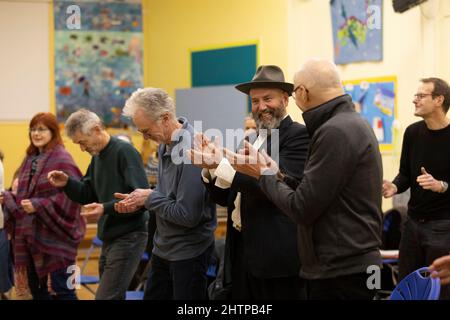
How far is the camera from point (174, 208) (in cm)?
329

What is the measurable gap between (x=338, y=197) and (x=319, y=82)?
0.44 metres

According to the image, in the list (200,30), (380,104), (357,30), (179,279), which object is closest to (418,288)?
(179,279)

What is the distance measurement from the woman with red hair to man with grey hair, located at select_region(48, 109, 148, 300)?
27.9 inches

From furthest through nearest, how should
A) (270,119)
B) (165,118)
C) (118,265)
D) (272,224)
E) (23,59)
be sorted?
(23,59) < (118,265) < (165,118) < (270,119) < (272,224)

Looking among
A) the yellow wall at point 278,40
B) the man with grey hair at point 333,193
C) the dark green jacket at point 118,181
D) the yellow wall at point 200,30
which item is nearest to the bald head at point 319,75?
the man with grey hair at point 333,193

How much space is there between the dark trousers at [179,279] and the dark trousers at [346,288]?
0.94 metres

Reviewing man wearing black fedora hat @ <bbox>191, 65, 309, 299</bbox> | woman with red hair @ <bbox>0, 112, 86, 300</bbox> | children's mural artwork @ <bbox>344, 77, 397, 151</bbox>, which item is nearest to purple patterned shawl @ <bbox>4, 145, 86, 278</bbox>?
woman with red hair @ <bbox>0, 112, 86, 300</bbox>

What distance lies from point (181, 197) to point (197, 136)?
48cm

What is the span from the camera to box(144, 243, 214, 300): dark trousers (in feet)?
10.9

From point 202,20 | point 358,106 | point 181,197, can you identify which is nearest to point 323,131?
point 181,197

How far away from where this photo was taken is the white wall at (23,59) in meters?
8.52

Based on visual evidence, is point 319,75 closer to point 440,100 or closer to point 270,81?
point 270,81

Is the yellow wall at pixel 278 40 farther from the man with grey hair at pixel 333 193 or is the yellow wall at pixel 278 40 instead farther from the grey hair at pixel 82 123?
the man with grey hair at pixel 333 193
